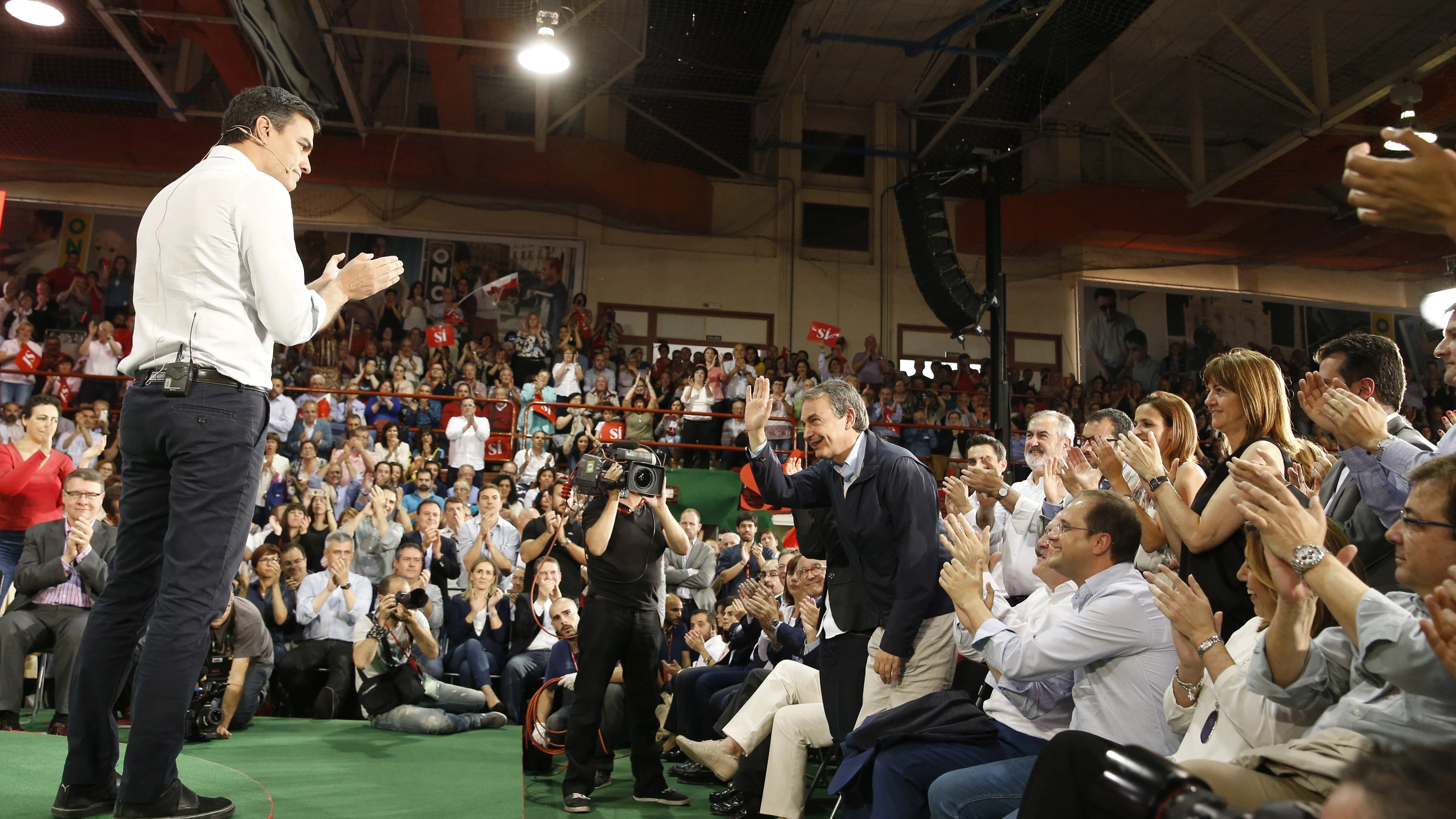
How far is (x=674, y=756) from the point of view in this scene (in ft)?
18.4

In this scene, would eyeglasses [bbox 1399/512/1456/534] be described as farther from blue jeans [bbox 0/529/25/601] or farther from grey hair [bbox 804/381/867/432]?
blue jeans [bbox 0/529/25/601]

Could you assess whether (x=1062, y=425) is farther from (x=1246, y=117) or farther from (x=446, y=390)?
(x=1246, y=117)

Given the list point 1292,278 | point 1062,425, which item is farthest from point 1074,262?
point 1062,425

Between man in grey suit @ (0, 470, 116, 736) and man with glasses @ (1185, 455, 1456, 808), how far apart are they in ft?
16.2

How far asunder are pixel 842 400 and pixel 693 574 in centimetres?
396

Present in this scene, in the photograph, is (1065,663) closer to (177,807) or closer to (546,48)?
(177,807)

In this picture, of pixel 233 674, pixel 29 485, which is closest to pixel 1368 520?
pixel 233 674

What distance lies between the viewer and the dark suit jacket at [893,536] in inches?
126

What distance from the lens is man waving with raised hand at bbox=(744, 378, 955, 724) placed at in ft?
10.6

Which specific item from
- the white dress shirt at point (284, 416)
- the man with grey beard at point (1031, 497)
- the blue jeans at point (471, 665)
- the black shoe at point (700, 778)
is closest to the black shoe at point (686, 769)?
the black shoe at point (700, 778)

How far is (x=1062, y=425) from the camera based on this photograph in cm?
430

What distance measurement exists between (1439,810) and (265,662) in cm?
559

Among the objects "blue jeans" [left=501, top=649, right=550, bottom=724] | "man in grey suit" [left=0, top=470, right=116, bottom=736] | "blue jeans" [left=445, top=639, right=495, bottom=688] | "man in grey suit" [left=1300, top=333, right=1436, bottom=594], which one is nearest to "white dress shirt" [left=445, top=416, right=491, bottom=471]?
"blue jeans" [left=445, top=639, right=495, bottom=688]

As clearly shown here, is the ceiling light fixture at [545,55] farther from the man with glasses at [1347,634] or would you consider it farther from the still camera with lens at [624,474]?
the man with glasses at [1347,634]
